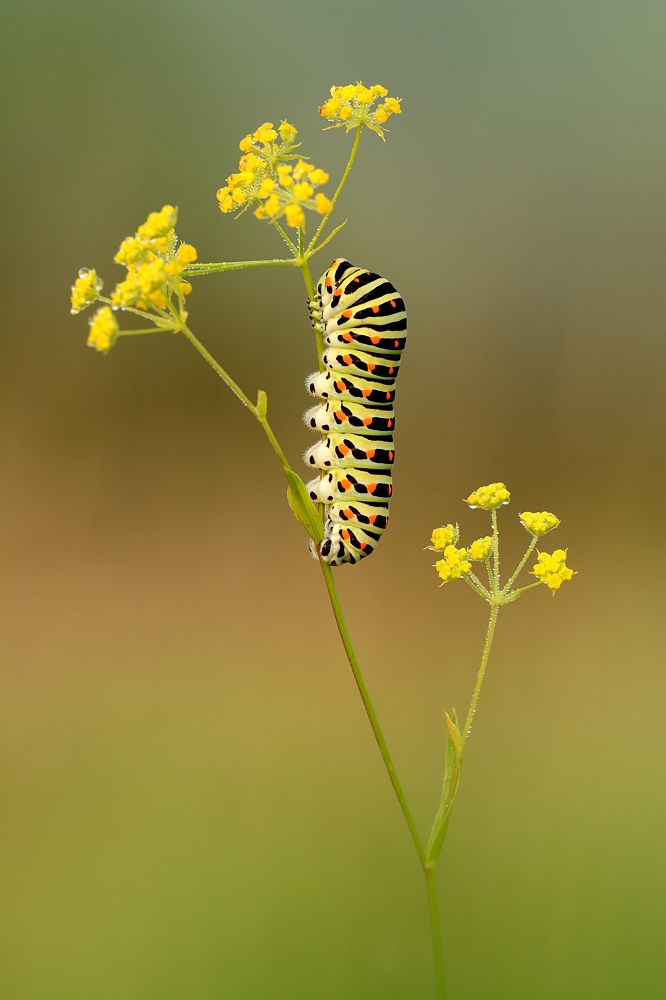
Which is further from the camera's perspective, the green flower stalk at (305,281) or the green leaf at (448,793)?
the green leaf at (448,793)

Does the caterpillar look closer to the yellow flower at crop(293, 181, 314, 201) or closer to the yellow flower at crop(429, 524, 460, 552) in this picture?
the yellow flower at crop(429, 524, 460, 552)

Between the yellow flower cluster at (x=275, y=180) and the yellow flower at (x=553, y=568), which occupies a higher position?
the yellow flower cluster at (x=275, y=180)

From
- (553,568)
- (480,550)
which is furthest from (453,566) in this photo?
(553,568)

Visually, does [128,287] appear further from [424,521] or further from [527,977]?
[424,521]

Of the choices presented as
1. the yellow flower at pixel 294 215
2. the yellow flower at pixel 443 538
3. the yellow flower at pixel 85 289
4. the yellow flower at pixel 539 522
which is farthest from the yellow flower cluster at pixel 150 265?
the yellow flower at pixel 539 522

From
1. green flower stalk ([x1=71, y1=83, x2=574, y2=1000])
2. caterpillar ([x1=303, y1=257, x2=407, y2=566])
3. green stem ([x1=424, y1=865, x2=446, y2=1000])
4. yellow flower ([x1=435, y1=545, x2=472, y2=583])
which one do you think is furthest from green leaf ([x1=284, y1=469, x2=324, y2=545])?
green stem ([x1=424, y1=865, x2=446, y2=1000])

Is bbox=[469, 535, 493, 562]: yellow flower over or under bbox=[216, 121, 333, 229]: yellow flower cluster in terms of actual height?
under

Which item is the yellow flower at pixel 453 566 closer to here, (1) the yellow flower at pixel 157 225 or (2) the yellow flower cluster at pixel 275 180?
(2) the yellow flower cluster at pixel 275 180
